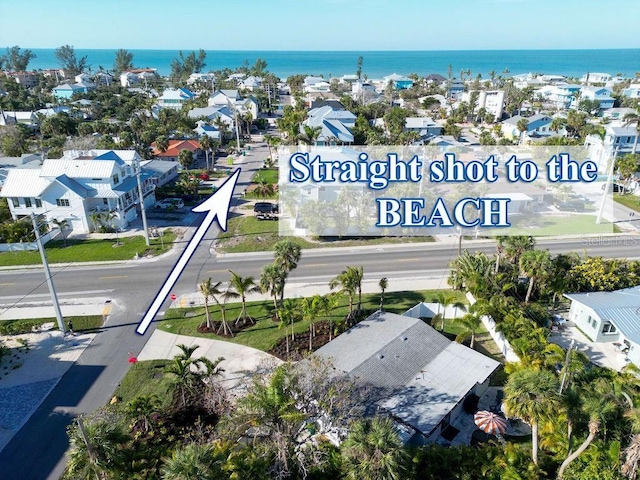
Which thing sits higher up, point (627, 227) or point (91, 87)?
point (91, 87)

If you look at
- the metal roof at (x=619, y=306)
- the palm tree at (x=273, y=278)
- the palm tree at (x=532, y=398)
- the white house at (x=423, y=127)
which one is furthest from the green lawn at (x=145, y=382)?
the white house at (x=423, y=127)

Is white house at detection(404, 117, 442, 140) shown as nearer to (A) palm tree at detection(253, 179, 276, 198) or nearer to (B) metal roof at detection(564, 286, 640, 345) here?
(A) palm tree at detection(253, 179, 276, 198)

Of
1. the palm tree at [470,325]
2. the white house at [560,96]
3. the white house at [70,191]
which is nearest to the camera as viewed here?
the palm tree at [470,325]

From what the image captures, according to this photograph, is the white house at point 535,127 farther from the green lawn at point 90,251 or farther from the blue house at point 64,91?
the blue house at point 64,91

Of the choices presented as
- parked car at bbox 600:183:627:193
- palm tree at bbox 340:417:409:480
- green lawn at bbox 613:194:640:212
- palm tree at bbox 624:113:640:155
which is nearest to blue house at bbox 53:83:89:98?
parked car at bbox 600:183:627:193

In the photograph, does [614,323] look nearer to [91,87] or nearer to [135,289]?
[135,289]

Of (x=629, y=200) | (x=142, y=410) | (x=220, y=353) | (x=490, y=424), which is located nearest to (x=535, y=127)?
(x=629, y=200)

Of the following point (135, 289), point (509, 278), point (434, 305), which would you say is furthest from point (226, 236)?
point (509, 278)
